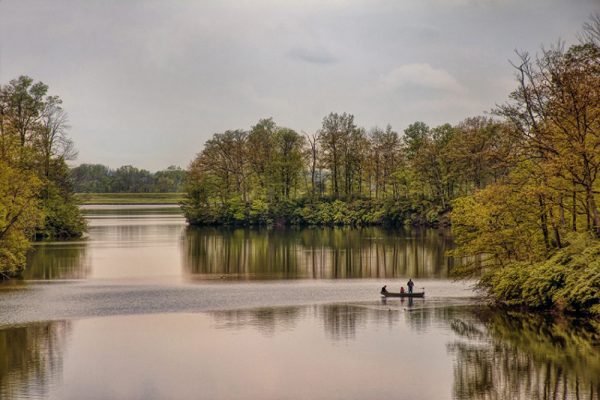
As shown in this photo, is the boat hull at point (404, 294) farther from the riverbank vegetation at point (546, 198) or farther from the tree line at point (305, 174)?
the tree line at point (305, 174)

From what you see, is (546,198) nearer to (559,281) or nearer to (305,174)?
(559,281)

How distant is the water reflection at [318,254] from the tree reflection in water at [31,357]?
23810mm

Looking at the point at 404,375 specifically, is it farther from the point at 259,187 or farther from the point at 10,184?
the point at 259,187

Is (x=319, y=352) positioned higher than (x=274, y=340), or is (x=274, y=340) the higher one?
(x=274, y=340)

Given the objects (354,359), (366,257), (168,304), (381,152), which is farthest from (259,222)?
(354,359)

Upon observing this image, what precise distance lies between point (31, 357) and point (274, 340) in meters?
10.6

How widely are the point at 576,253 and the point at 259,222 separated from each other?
103095 millimetres

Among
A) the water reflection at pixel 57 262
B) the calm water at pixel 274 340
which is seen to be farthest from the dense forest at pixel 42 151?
the calm water at pixel 274 340

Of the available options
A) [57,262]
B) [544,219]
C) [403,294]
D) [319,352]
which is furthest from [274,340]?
[57,262]

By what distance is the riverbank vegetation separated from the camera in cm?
4338

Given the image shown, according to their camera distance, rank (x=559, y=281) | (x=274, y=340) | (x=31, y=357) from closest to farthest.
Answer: (x=31, y=357)
(x=274, y=340)
(x=559, y=281)

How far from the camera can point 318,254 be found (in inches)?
3132

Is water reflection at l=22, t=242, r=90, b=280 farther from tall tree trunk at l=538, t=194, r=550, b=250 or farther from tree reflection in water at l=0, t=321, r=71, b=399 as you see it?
tall tree trunk at l=538, t=194, r=550, b=250

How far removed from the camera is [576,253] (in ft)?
140
